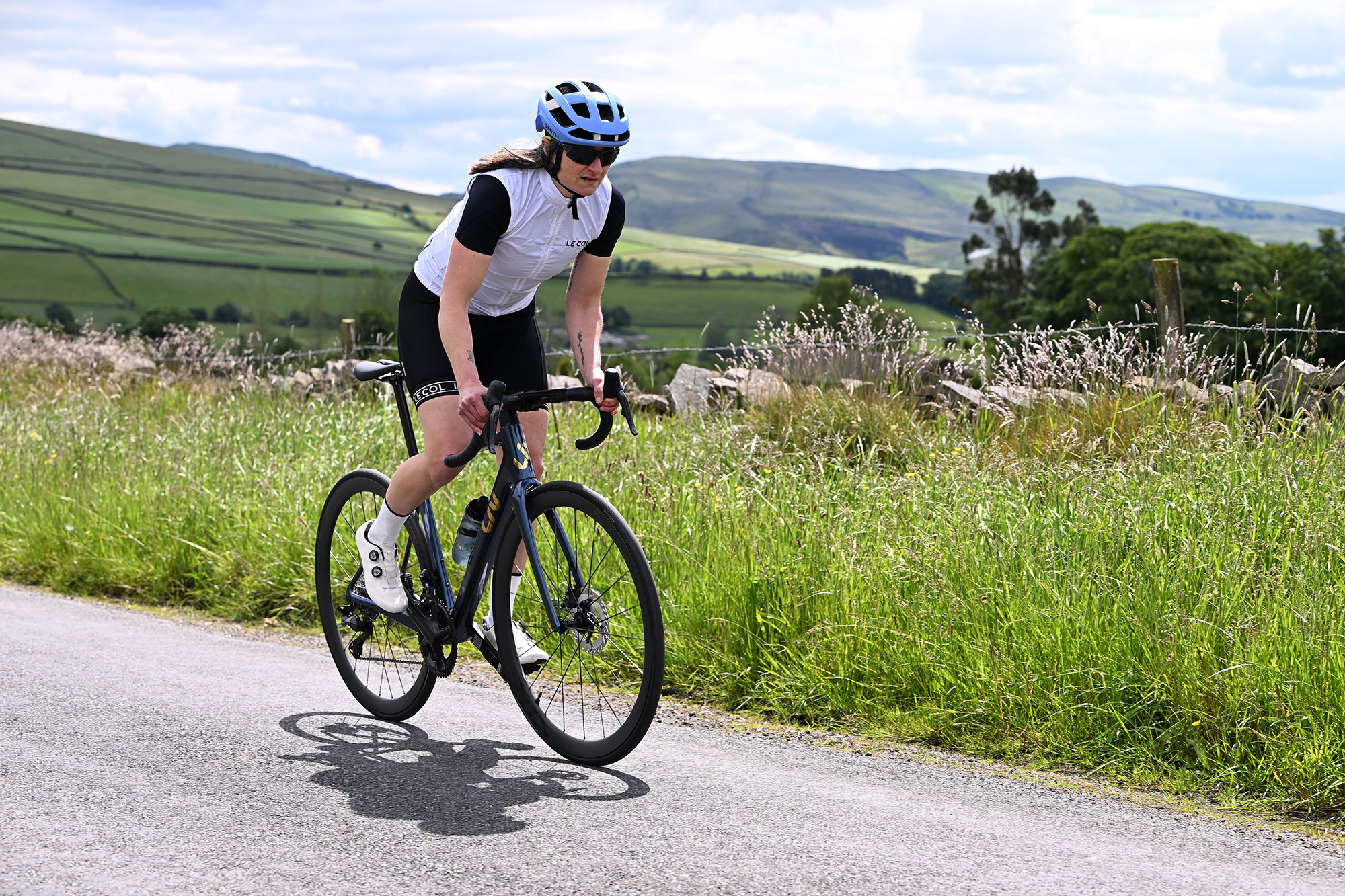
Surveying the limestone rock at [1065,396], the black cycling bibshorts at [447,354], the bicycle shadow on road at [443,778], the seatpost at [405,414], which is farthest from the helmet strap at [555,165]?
the limestone rock at [1065,396]

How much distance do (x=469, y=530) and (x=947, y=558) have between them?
2.07 meters

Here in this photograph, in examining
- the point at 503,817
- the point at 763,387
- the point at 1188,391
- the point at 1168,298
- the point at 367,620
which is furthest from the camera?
the point at 763,387

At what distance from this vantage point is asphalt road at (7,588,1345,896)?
343 centimetres

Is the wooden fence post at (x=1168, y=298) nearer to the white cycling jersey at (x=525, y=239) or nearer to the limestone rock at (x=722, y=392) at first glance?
the limestone rock at (x=722, y=392)

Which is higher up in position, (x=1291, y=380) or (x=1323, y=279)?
(x=1323, y=279)

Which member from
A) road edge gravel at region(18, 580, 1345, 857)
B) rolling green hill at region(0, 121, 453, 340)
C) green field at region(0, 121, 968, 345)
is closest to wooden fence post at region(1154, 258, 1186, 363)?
road edge gravel at region(18, 580, 1345, 857)

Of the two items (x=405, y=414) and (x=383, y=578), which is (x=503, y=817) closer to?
(x=383, y=578)

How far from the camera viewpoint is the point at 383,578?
498cm

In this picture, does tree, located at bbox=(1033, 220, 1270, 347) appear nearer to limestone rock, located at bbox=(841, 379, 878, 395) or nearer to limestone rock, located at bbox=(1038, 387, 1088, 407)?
limestone rock, located at bbox=(841, 379, 878, 395)

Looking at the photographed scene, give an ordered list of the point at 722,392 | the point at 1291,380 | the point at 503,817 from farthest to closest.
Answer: the point at 722,392, the point at 1291,380, the point at 503,817

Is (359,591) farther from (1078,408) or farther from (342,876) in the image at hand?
(1078,408)

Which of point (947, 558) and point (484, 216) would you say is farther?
point (947, 558)

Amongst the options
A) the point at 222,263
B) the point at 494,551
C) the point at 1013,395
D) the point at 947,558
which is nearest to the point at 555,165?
the point at 494,551

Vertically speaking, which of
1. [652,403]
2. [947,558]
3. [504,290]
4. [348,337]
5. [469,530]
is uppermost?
[504,290]
